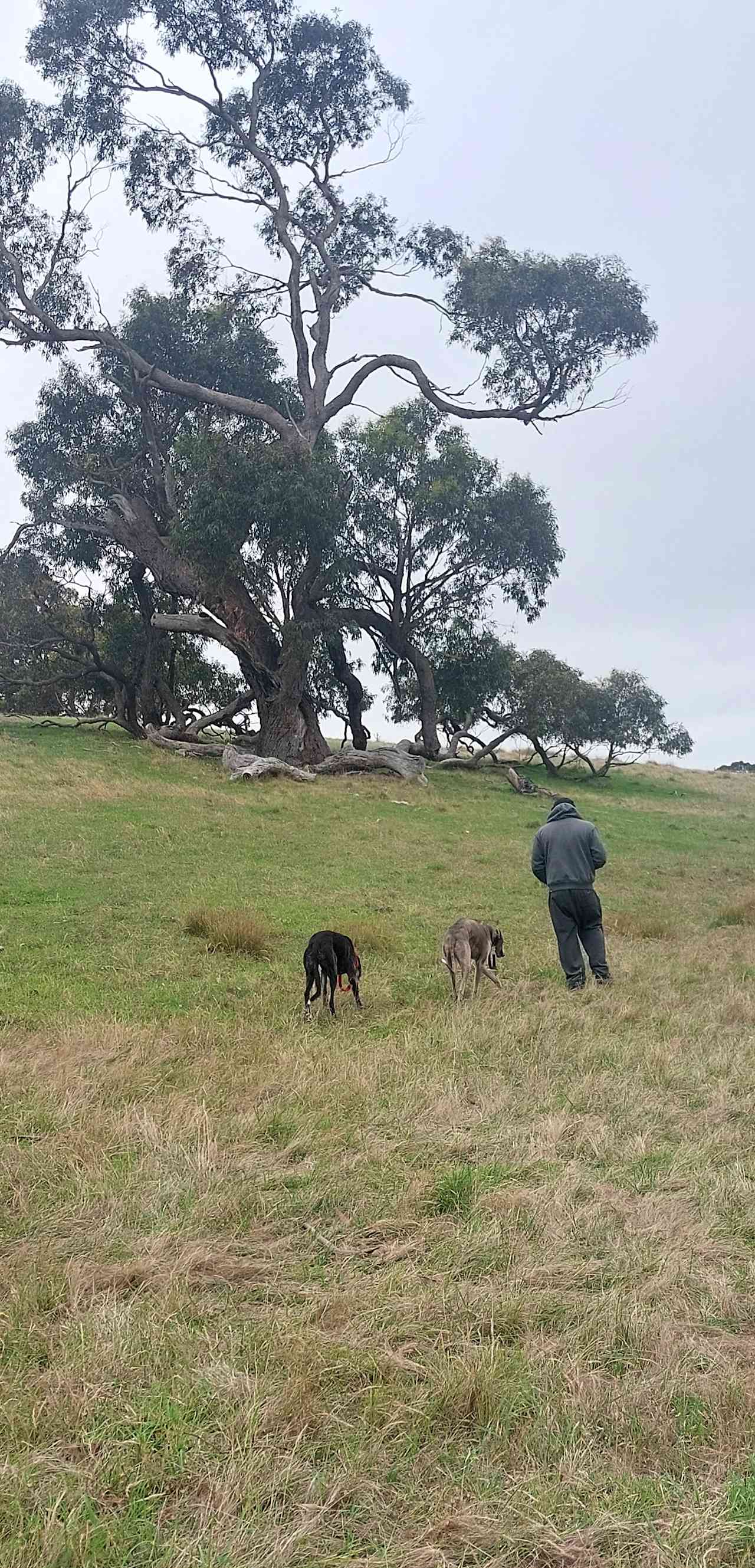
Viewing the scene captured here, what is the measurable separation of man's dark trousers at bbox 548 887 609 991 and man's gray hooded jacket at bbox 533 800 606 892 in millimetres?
116

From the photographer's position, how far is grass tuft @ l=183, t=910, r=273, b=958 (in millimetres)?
11039

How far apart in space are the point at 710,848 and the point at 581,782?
44.5 feet

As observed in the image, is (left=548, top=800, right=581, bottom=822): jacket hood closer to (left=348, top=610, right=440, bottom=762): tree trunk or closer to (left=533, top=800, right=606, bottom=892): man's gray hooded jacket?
(left=533, top=800, right=606, bottom=892): man's gray hooded jacket

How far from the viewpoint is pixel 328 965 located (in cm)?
883

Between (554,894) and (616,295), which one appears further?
(616,295)

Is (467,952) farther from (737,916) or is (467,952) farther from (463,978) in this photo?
(737,916)

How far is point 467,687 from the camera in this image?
1471 inches

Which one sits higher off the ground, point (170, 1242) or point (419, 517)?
point (419, 517)

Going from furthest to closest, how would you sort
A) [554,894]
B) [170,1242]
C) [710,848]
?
[710,848], [554,894], [170,1242]

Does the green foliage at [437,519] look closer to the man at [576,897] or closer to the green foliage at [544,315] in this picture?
the green foliage at [544,315]

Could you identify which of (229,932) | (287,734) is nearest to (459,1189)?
(229,932)

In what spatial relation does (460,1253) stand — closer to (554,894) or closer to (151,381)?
(554,894)

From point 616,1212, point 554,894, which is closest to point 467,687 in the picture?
point 554,894

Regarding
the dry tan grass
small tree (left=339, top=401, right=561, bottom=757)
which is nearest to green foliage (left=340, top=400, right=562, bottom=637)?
small tree (left=339, top=401, right=561, bottom=757)
